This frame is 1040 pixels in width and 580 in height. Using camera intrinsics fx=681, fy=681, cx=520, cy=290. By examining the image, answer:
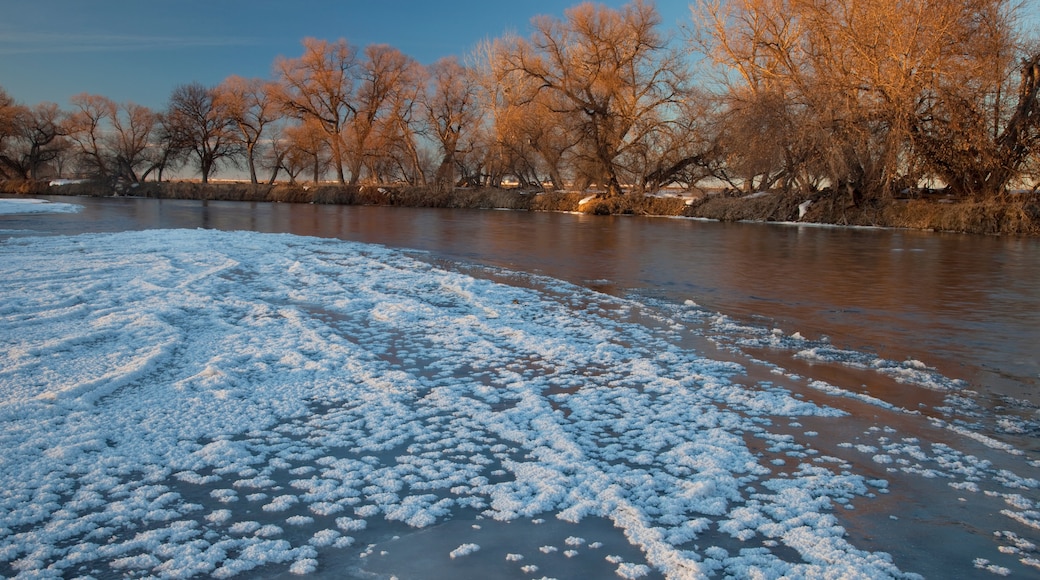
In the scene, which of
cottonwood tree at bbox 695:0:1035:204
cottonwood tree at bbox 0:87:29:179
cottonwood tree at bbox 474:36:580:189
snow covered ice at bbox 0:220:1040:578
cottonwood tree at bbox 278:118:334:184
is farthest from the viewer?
cottonwood tree at bbox 0:87:29:179

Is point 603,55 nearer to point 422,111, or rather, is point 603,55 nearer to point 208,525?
point 422,111

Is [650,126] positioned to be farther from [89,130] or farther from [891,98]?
[89,130]

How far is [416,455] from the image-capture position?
10.6 feet

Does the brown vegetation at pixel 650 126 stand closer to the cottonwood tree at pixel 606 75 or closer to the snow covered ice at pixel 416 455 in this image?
the cottonwood tree at pixel 606 75

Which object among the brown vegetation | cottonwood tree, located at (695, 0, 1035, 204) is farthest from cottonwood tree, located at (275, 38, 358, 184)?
cottonwood tree, located at (695, 0, 1035, 204)

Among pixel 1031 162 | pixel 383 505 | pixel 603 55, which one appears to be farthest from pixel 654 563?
pixel 603 55

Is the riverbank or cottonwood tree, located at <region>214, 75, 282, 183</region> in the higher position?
cottonwood tree, located at <region>214, 75, 282, 183</region>

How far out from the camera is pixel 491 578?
2211mm

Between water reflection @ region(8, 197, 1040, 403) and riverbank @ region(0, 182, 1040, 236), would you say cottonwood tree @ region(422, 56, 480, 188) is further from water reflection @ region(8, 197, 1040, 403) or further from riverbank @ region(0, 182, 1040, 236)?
water reflection @ region(8, 197, 1040, 403)

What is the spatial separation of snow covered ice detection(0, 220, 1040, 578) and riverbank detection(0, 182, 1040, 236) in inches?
735

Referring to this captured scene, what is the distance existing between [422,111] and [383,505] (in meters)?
40.6

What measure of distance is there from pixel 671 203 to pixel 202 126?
131 ft

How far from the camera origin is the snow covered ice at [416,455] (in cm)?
237

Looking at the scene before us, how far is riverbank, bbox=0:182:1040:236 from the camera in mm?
20109
